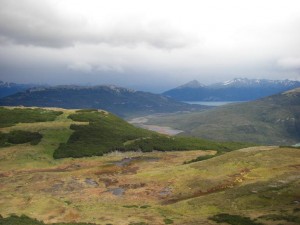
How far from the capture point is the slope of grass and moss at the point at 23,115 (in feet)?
433

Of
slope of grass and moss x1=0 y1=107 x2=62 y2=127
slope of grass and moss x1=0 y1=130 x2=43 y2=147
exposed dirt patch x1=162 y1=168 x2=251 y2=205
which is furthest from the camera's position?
slope of grass and moss x1=0 y1=107 x2=62 y2=127

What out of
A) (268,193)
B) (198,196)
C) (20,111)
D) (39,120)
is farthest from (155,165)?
(20,111)

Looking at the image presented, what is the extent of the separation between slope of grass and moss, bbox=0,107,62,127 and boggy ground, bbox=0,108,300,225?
35.9 meters

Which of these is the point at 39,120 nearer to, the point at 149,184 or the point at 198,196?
the point at 149,184

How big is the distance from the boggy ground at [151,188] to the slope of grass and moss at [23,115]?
3587 centimetres

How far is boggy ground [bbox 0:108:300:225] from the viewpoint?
48094 millimetres

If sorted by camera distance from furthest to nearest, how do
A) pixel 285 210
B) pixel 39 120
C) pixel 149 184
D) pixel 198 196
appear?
pixel 39 120 < pixel 149 184 < pixel 198 196 < pixel 285 210

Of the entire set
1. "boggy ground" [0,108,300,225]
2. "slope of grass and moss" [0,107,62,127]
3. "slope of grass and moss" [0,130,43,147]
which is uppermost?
"slope of grass and moss" [0,107,62,127]

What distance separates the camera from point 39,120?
13300 centimetres

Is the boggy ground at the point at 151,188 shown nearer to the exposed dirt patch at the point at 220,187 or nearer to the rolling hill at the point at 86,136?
the exposed dirt patch at the point at 220,187

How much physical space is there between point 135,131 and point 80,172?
59643 millimetres

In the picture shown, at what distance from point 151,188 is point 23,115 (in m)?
91.4

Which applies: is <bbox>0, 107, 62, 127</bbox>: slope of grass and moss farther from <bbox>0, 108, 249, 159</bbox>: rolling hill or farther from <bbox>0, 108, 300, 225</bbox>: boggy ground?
<bbox>0, 108, 300, 225</bbox>: boggy ground

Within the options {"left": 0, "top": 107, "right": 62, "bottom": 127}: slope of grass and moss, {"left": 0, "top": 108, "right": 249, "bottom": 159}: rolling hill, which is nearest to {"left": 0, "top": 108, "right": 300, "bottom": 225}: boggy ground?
{"left": 0, "top": 108, "right": 249, "bottom": 159}: rolling hill
